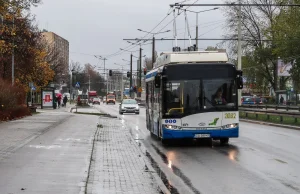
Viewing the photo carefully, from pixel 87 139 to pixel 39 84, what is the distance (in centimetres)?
4254

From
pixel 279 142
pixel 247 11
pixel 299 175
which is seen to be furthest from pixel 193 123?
pixel 247 11

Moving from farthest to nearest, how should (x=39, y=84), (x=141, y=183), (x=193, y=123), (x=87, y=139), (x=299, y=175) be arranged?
(x=39, y=84), (x=87, y=139), (x=193, y=123), (x=299, y=175), (x=141, y=183)

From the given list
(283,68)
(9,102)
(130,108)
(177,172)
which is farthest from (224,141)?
(283,68)

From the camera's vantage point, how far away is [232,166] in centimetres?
1246

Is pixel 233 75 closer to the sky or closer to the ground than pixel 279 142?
closer to the sky

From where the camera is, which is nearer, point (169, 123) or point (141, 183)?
point (141, 183)

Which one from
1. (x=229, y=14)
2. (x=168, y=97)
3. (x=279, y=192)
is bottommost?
(x=279, y=192)

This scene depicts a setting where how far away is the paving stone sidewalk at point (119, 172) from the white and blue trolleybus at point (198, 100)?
1.64 m

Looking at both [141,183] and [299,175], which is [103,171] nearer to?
[141,183]

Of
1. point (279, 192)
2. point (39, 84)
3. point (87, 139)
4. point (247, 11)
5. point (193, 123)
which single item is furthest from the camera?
point (247, 11)

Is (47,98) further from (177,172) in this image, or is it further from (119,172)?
(119,172)

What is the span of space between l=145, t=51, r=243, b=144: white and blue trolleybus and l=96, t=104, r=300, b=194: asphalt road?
650 millimetres

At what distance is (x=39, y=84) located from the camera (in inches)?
2360

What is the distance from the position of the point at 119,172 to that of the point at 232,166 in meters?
2.99
